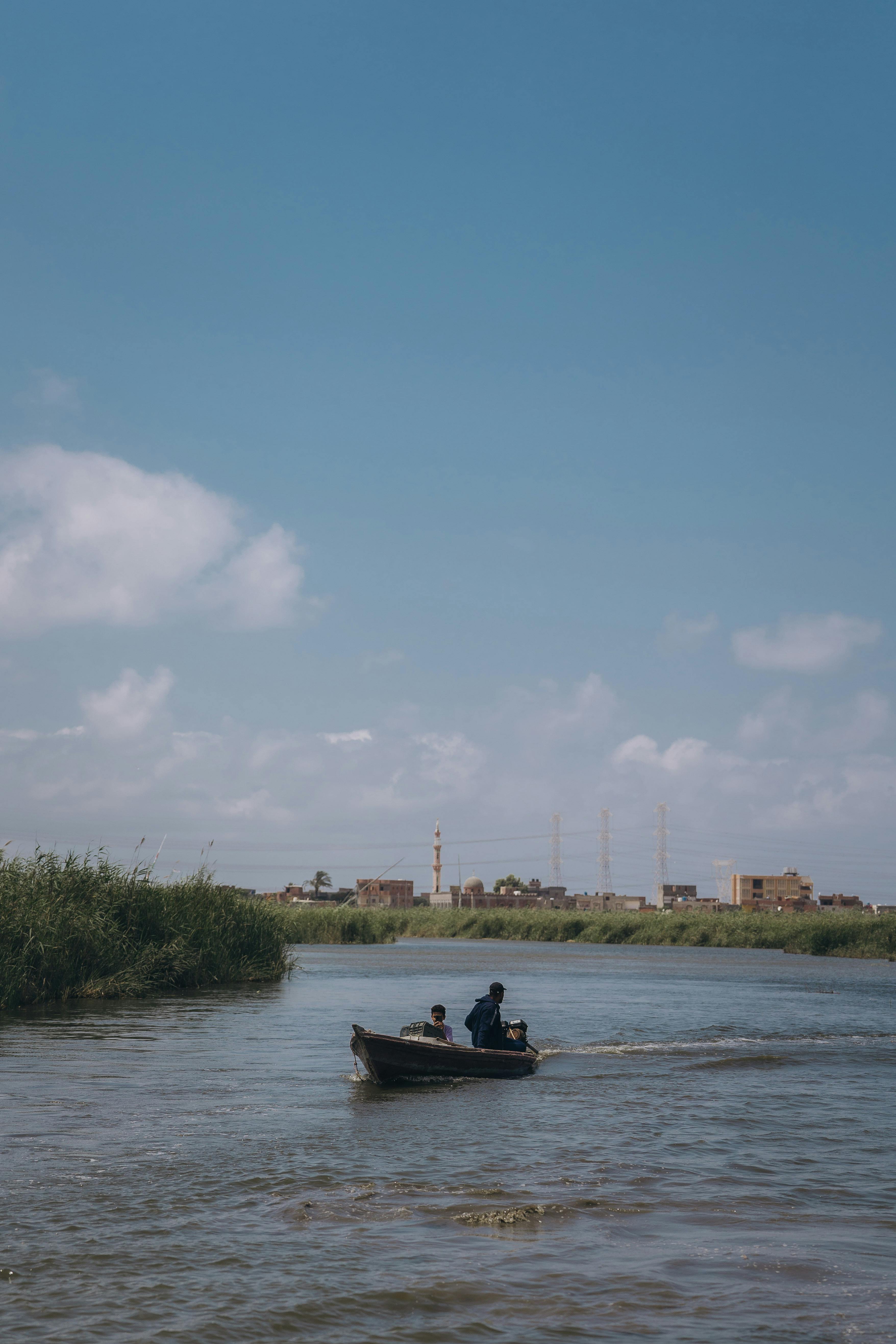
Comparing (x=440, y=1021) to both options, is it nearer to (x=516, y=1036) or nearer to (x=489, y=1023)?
(x=489, y=1023)

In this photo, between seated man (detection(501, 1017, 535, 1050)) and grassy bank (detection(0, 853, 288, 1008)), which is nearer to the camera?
seated man (detection(501, 1017, 535, 1050))

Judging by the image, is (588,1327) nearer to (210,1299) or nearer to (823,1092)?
(210,1299)

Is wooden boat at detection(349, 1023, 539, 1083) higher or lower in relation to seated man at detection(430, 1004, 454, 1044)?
lower

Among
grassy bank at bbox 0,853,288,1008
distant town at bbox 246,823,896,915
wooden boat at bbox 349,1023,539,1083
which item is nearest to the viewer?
wooden boat at bbox 349,1023,539,1083

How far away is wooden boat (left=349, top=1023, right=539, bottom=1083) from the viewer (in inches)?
717

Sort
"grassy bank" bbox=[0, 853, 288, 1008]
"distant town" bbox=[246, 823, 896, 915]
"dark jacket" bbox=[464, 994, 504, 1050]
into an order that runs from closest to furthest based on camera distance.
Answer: "dark jacket" bbox=[464, 994, 504, 1050] → "grassy bank" bbox=[0, 853, 288, 1008] → "distant town" bbox=[246, 823, 896, 915]

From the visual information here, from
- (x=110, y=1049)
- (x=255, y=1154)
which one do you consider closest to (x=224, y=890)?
(x=110, y=1049)

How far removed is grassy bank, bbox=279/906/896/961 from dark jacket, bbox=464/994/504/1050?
29094 millimetres

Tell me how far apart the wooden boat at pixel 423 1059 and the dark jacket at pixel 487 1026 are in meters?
0.30

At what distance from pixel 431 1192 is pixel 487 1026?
8368mm

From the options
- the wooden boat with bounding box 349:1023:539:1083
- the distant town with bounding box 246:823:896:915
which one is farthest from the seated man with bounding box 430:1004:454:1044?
the distant town with bounding box 246:823:896:915

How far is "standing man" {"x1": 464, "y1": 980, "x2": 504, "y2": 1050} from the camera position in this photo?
2014 centimetres

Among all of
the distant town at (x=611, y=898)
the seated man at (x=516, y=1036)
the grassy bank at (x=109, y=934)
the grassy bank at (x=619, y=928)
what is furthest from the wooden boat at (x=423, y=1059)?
the distant town at (x=611, y=898)

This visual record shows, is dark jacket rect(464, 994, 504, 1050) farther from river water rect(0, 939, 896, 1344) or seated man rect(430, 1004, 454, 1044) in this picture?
river water rect(0, 939, 896, 1344)
